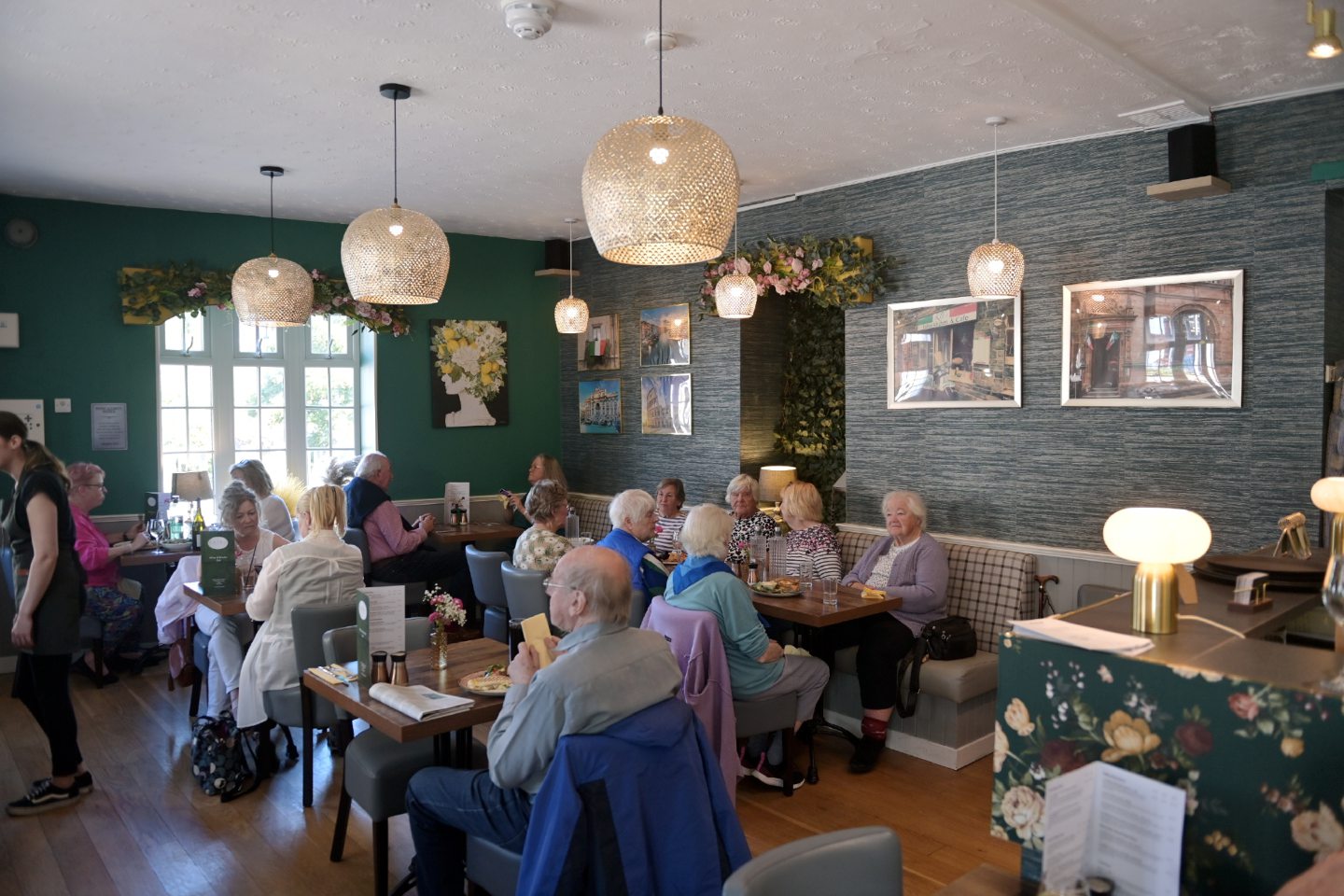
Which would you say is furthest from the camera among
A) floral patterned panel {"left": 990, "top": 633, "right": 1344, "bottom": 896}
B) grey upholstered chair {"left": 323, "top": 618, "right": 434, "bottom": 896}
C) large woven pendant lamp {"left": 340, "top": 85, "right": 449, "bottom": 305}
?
large woven pendant lamp {"left": 340, "top": 85, "right": 449, "bottom": 305}

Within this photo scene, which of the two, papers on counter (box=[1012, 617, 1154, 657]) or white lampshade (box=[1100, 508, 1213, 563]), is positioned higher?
white lampshade (box=[1100, 508, 1213, 563])

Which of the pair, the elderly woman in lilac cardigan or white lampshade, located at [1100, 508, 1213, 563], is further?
the elderly woman in lilac cardigan

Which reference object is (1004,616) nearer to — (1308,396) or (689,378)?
(1308,396)

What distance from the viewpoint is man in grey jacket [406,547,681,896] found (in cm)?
224

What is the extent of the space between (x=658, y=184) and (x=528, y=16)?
1160 millimetres

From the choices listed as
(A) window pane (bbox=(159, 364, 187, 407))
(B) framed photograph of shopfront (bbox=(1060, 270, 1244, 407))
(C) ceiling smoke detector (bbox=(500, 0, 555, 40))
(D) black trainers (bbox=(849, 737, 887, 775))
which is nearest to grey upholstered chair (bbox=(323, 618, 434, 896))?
(D) black trainers (bbox=(849, 737, 887, 775))

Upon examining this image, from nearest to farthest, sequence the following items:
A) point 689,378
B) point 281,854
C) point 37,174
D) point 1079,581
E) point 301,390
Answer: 1. point 281,854
2. point 1079,581
3. point 37,174
4. point 689,378
5. point 301,390

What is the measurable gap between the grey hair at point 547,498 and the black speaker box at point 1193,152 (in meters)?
3.21

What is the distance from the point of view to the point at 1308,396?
4105 millimetres

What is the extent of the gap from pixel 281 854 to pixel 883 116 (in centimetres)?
397

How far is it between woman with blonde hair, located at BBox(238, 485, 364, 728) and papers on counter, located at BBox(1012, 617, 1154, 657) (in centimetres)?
307

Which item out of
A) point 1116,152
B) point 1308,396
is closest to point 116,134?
point 1116,152

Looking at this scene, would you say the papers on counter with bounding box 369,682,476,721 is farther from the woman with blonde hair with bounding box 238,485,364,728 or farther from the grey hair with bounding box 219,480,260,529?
the grey hair with bounding box 219,480,260,529

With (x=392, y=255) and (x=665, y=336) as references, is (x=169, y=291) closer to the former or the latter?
(x=665, y=336)
